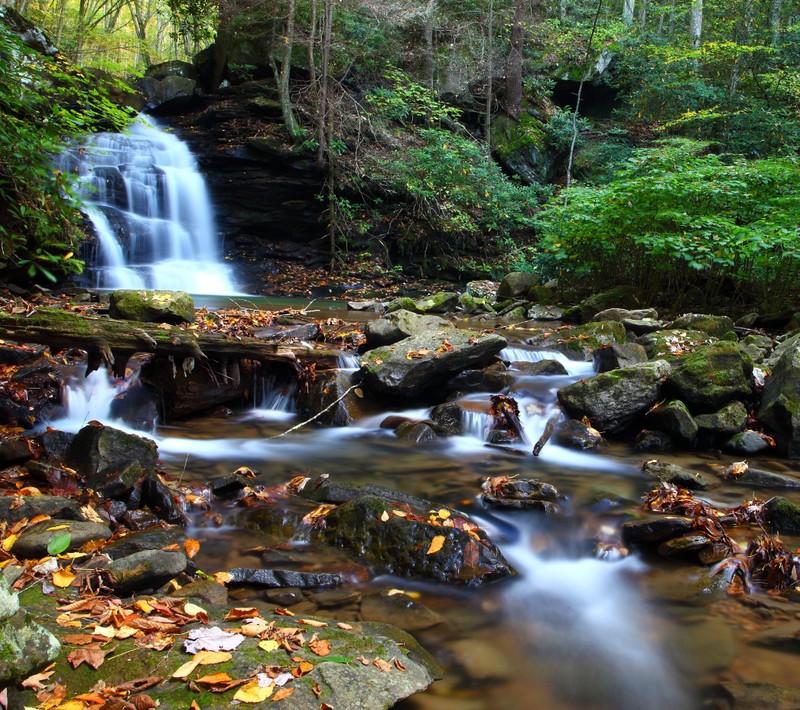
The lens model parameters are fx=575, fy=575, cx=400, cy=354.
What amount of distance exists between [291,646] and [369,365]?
4.47 metres

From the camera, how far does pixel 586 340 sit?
8602 millimetres

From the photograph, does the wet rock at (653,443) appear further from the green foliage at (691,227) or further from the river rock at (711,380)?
the green foliage at (691,227)

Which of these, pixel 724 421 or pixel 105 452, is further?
pixel 724 421

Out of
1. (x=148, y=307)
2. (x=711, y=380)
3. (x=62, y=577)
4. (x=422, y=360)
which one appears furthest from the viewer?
(x=148, y=307)

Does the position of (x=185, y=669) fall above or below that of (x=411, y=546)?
above

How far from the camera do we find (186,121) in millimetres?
18359

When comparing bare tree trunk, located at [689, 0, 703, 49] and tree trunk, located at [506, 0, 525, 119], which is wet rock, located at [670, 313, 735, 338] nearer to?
tree trunk, located at [506, 0, 525, 119]

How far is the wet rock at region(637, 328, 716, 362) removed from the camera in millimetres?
7641

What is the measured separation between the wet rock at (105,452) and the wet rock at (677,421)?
192 inches

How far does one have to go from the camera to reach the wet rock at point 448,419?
6.25 meters

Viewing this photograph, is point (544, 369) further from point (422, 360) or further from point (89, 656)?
point (89, 656)

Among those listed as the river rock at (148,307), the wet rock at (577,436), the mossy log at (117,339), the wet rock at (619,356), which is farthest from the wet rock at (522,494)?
the river rock at (148,307)

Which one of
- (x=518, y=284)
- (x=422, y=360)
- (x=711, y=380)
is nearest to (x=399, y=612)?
(x=422, y=360)

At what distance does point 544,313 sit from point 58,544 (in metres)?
10.3
